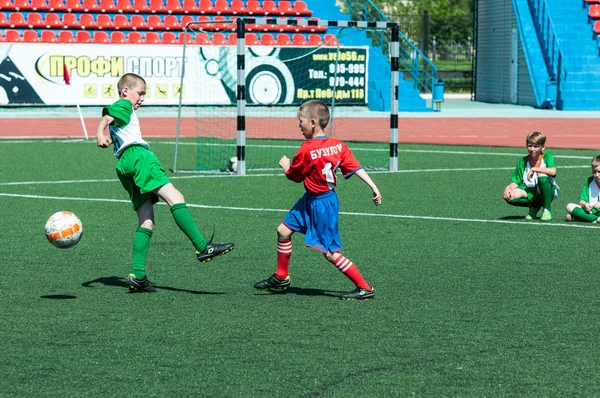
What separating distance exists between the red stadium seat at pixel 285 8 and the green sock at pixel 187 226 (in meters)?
27.0

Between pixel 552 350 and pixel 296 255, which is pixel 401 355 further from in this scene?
pixel 296 255

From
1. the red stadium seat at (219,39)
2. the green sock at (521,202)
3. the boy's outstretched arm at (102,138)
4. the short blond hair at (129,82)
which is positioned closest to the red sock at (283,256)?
the boy's outstretched arm at (102,138)

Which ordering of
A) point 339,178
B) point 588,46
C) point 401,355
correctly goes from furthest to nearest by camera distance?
point 588,46, point 339,178, point 401,355

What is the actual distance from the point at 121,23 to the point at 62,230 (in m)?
24.9

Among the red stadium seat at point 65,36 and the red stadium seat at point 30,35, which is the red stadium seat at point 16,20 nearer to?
the red stadium seat at point 30,35

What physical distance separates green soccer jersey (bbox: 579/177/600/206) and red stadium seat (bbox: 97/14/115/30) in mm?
A: 22337

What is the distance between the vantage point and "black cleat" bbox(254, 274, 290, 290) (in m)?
7.27

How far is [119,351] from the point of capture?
559 cm

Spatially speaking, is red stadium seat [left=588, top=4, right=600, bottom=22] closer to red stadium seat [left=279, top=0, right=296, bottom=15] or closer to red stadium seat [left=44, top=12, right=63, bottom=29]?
red stadium seat [left=279, top=0, right=296, bottom=15]

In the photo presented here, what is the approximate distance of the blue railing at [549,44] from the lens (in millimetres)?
33938

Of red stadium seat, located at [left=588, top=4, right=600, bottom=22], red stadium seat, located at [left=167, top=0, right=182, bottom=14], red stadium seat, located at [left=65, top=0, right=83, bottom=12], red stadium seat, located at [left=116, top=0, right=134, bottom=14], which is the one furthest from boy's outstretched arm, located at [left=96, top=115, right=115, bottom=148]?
red stadium seat, located at [left=588, top=4, right=600, bottom=22]

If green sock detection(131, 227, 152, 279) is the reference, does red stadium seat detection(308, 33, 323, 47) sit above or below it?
above

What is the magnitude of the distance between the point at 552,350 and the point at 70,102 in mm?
24977

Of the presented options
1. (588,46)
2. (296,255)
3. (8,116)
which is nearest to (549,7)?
(588,46)
